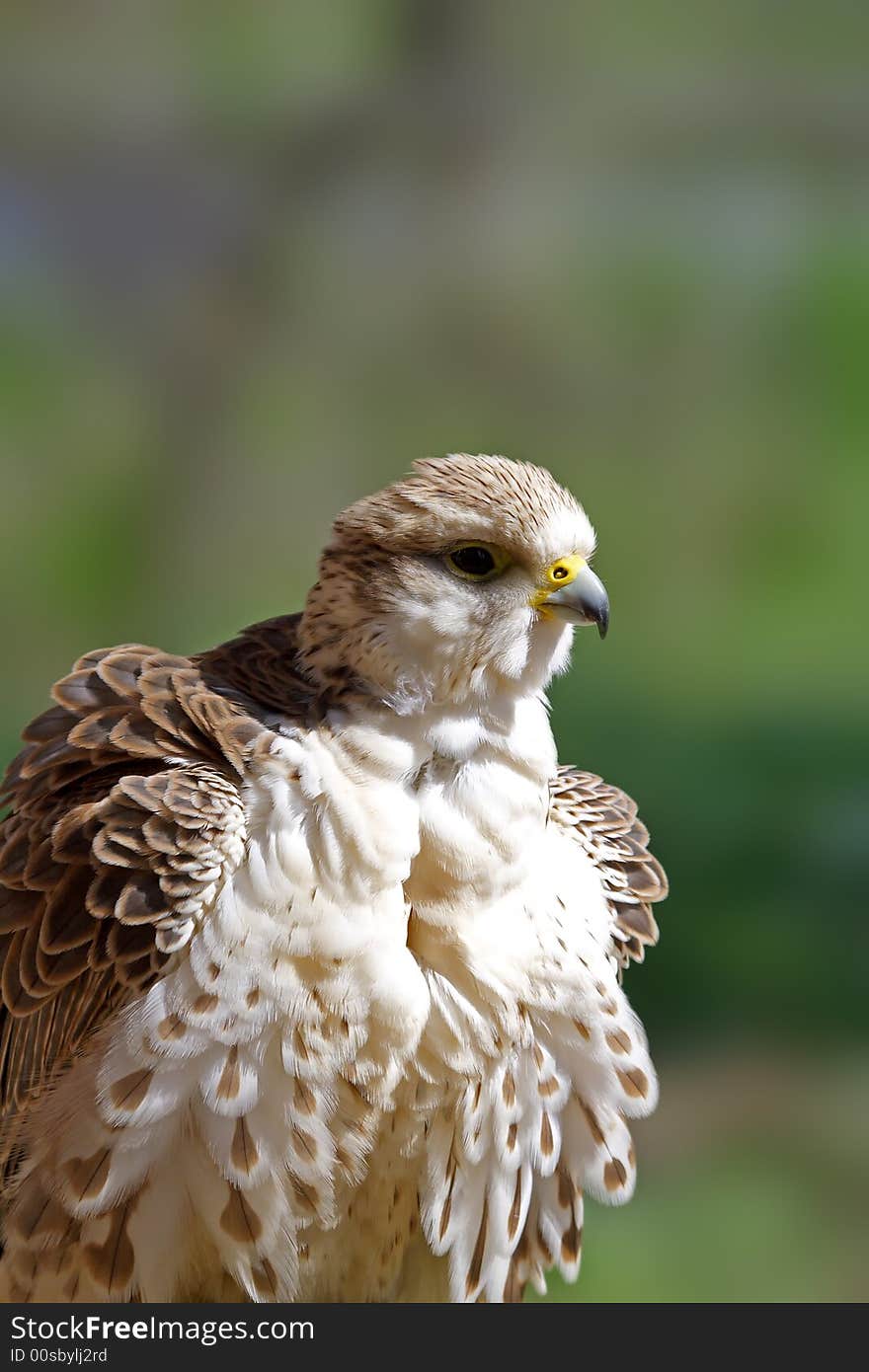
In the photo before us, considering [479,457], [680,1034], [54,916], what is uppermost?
[479,457]

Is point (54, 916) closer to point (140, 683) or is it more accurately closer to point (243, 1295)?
point (140, 683)

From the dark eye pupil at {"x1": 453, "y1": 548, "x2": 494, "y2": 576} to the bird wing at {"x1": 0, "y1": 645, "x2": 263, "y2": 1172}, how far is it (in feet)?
0.67

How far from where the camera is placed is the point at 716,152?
4.43 m

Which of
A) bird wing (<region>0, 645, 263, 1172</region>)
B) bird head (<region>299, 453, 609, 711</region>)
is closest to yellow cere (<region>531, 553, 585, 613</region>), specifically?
bird head (<region>299, 453, 609, 711</region>)

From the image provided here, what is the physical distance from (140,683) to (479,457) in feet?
1.08

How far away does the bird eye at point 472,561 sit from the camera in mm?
1055

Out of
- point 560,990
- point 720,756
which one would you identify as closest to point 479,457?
point 560,990

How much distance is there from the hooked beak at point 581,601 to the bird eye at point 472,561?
5 centimetres

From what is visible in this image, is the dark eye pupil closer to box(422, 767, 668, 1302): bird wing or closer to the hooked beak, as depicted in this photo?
the hooked beak

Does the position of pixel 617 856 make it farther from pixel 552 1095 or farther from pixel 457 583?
pixel 457 583

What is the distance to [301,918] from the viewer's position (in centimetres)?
105

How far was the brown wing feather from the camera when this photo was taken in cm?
132

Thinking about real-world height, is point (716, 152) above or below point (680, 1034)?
above

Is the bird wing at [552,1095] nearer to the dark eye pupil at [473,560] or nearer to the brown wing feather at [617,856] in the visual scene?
the brown wing feather at [617,856]
